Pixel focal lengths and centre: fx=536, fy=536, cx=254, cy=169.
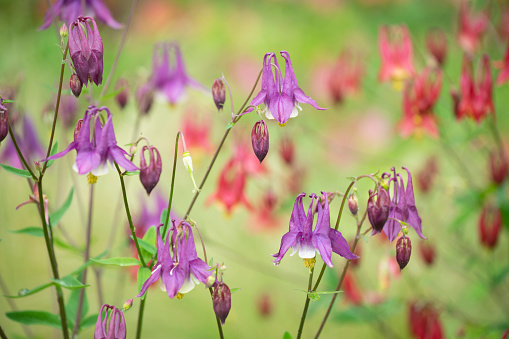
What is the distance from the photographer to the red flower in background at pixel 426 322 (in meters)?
1.67

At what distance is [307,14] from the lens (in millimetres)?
3820

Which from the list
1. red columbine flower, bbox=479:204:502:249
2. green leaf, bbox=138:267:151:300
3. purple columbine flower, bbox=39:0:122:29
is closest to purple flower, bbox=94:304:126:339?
green leaf, bbox=138:267:151:300

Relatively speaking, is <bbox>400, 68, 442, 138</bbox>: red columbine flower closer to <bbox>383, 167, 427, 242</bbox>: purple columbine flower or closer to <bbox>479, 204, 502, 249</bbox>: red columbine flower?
<bbox>479, 204, 502, 249</bbox>: red columbine flower

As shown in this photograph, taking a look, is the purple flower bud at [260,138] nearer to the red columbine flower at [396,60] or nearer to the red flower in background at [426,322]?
the red flower in background at [426,322]

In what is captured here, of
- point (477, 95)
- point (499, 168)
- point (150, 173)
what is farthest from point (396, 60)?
point (150, 173)

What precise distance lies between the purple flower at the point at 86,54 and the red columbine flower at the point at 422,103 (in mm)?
1259

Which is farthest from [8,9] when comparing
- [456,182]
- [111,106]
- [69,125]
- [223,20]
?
[456,182]

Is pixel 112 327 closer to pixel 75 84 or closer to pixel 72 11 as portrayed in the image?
pixel 75 84

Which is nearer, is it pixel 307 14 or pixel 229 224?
pixel 229 224

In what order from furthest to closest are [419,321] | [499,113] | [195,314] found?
[499,113], [195,314], [419,321]

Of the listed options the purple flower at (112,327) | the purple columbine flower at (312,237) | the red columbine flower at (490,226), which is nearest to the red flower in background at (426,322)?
the red columbine flower at (490,226)

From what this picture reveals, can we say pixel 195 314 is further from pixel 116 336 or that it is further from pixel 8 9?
pixel 8 9

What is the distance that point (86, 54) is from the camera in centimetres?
97

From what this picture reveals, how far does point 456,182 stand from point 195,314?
1.48 metres
